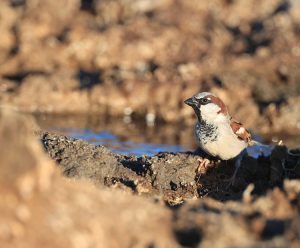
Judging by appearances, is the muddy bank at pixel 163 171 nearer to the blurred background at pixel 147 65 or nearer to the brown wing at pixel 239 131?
the brown wing at pixel 239 131

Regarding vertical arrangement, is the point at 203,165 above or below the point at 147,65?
below

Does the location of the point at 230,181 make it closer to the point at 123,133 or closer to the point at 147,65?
the point at 123,133

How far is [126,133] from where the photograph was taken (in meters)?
12.6

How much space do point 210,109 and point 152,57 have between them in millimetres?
8578

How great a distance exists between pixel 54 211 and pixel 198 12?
14474 mm

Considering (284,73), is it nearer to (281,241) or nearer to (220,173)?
(220,173)

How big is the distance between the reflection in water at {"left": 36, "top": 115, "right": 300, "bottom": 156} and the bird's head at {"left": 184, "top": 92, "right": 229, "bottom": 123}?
3.32 m

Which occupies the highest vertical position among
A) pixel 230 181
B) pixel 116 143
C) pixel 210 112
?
pixel 116 143

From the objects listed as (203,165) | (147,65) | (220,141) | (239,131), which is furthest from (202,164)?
(147,65)

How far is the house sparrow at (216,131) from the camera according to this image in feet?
23.0

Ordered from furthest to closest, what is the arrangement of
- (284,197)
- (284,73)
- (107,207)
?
(284,73)
(284,197)
(107,207)

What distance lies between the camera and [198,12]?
1741cm

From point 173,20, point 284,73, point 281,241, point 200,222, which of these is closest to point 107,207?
point 200,222

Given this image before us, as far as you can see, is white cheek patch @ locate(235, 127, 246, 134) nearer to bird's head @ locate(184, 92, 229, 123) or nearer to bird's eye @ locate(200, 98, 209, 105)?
bird's head @ locate(184, 92, 229, 123)
